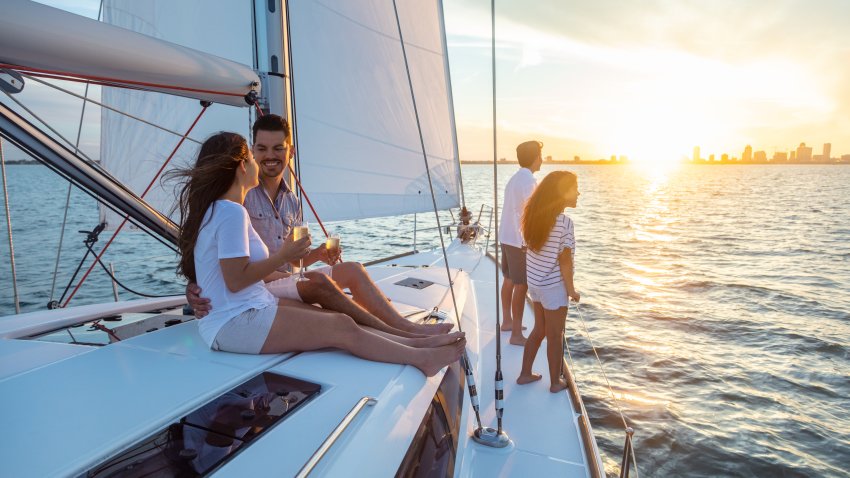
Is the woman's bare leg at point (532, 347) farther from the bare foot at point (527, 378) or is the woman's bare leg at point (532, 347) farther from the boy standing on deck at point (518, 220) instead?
the boy standing on deck at point (518, 220)

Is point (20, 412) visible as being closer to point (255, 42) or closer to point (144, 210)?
point (144, 210)

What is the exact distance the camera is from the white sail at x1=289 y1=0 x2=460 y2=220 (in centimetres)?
452

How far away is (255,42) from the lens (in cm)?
313

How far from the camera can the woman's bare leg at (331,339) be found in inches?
76.2

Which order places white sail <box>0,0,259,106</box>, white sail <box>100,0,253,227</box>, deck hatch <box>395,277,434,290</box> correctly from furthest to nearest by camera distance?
white sail <box>100,0,253,227</box>
deck hatch <box>395,277,434,290</box>
white sail <box>0,0,259,106</box>

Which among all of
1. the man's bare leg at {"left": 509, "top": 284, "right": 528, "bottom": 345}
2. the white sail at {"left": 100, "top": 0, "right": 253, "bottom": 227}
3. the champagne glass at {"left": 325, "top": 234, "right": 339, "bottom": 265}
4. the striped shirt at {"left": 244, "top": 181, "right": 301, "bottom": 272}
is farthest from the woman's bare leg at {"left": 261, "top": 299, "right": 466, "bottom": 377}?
the white sail at {"left": 100, "top": 0, "right": 253, "bottom": 227}

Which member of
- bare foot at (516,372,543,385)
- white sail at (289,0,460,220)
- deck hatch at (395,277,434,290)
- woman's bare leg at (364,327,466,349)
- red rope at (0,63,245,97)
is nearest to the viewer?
red rope at (0,63,245,97)

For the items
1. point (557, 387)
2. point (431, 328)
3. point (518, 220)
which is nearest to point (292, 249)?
point (431, 328)

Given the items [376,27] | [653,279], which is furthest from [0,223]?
[653,279]

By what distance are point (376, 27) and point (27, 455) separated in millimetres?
4510

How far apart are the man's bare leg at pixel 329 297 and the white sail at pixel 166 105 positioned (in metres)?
2.40

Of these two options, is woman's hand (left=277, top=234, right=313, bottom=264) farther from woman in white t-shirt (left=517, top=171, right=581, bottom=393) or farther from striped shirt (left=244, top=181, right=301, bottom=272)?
woman in white t-shirt (left=517, top=171, right=581, bottom=393)

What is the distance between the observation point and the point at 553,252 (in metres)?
3.07

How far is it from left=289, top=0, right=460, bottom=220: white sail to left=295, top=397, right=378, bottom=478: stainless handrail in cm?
334
